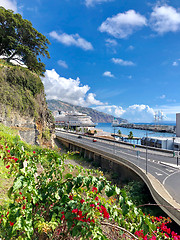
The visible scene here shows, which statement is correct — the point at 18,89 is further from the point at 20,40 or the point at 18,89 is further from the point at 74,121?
the point at 74,121

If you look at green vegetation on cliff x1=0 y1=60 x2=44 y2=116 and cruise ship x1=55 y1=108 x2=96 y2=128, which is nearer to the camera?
green vegetation on cliff x1=0 y1=60 x2=44 y2=116

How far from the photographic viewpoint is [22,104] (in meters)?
24.4

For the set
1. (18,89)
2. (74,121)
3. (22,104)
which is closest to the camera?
(22,104)

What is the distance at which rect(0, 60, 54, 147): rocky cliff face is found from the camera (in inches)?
852

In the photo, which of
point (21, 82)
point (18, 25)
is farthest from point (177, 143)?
point (18, 25)

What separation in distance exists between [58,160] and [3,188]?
5.24 meters

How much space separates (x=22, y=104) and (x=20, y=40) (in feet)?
52.8

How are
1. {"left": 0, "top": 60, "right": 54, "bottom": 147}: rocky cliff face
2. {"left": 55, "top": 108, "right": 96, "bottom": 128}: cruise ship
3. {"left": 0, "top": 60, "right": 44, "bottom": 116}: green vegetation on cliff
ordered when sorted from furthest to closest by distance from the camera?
1. {"left": 55, "top": 108, "right": 96, "bottom": 128}: cruise ship
2. {"left": 0, "top": 60, "right": 44, "bottom": 116}: green vegetation on cliff
3. {"left": 0, "top": 60, "right": 54, "bottom": 147}: rocky cliff face

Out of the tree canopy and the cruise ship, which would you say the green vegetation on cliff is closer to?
the tree canopy

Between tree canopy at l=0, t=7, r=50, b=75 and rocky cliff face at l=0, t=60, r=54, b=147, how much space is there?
513cm

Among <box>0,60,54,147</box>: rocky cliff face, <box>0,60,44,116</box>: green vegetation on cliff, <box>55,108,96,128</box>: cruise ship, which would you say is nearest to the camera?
<box>0,60,54,147</box>: rocky cliff face

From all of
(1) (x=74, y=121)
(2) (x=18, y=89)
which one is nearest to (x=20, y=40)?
(2) (x=18, y=89)

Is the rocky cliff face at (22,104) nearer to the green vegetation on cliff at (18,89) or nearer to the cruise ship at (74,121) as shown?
the green vegetation on cliff at (18,89)

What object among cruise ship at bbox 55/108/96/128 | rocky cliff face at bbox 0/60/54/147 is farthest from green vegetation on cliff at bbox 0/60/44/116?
cruise ship at bbox 55/108/96/128
